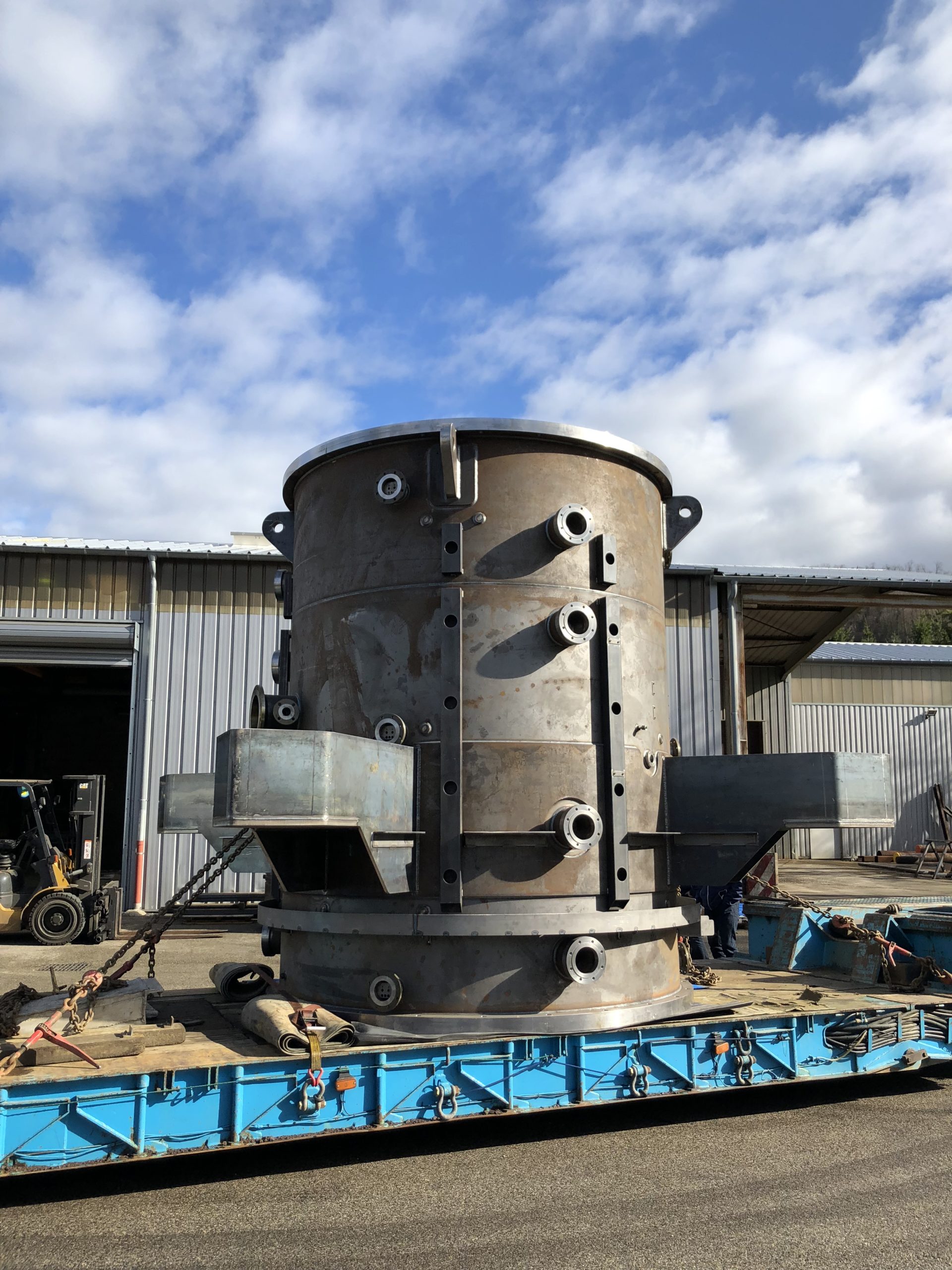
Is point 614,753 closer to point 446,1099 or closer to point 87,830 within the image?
point 446,1099

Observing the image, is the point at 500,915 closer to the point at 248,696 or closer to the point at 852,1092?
the point at 852,1092

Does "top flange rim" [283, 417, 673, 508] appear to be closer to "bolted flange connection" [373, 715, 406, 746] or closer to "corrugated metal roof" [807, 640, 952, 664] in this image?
"bolted flange connection" [373, 715, 406, 746]

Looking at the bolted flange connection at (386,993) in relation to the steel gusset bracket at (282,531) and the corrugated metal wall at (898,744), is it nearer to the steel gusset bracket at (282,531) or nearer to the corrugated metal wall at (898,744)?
the steel gusset bracket at (282,531)

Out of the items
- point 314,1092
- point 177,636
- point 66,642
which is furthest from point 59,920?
point 314,1092

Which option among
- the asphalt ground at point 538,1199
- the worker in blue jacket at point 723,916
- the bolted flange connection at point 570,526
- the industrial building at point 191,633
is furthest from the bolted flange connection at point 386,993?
the industrial building at point 191,633

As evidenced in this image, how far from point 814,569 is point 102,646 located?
1363cm

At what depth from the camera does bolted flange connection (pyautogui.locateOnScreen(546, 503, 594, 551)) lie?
251 inches

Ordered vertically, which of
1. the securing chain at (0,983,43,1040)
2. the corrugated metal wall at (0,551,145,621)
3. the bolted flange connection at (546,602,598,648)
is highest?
the corrugated metal wall at (0,551,145,621)

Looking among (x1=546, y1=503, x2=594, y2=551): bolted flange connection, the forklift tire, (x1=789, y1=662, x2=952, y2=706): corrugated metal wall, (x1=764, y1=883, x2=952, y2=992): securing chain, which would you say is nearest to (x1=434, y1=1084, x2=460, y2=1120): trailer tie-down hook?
(x1=546, y1=503, x2=594, y2=551): bolted flange connection

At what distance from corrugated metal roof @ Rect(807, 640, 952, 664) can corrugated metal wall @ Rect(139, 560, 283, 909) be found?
21693mm

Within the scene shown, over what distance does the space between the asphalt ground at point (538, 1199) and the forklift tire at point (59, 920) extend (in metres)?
10.9

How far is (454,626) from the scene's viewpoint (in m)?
6.26

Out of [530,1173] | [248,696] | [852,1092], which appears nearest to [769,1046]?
[852,1092]

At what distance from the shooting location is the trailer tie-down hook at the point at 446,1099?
18.2 feet
